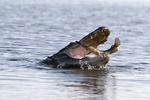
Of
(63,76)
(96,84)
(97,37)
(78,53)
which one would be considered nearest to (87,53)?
(78,53)

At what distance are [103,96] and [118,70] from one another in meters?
3.86

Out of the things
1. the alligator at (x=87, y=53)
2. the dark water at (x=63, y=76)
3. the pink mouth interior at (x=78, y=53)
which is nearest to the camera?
the dark water at (x=63, y=76)

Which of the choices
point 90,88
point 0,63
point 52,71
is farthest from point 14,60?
point 90,88

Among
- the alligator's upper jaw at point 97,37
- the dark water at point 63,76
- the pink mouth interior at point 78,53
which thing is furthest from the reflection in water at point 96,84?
the alligator's upper jaw at point 97,37

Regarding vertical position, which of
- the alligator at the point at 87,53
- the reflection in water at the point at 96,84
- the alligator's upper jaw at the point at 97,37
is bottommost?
the reflection in water at the point at 96,84

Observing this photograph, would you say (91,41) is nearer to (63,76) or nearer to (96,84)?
(63,76)

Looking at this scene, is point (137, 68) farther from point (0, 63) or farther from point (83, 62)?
point (0, 63)

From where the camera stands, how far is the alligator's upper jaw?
47.6ft

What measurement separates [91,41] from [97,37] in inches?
9.2

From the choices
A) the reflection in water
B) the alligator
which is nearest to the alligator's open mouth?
the alligator

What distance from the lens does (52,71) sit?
47.3ft

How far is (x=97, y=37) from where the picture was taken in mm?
14672

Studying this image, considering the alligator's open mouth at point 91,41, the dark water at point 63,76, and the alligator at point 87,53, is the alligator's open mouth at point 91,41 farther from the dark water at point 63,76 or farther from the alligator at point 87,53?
the dark water at point 63,76

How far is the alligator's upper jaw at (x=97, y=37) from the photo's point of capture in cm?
1450
